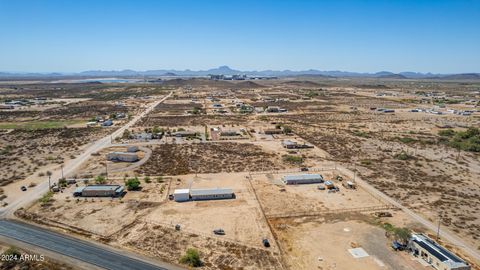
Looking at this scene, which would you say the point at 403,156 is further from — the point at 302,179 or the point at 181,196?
the point at 181,196

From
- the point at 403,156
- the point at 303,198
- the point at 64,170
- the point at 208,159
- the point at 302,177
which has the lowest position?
the point at 303,198

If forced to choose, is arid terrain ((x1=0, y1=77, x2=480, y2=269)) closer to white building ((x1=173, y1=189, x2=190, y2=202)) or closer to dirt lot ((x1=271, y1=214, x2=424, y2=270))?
dirt lot ((x1=271, y1=214, x2=424, y2=270))

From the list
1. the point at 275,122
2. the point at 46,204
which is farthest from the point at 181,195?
the point at 275,122

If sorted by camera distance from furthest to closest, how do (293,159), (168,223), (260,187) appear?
(293,159) → (260,187) → (168,223)

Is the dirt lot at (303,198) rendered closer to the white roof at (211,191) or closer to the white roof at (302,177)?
the white roof at (302,177)

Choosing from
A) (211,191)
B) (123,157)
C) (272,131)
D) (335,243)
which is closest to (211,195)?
(211,191)
